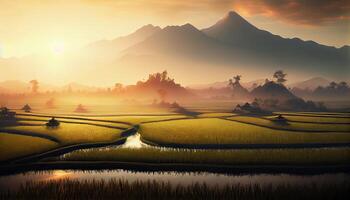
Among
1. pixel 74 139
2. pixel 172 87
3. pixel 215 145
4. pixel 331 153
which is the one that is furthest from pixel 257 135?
pixel 172 87

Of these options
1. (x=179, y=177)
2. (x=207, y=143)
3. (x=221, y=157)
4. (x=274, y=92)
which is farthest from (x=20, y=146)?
(x=274, y=92)

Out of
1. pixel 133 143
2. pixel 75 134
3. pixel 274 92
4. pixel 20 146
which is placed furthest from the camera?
pixel 274 92

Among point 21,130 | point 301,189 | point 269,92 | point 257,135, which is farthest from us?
point 269,92

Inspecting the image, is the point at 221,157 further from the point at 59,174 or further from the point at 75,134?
the point at 75,134

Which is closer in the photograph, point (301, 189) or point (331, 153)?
point (301, 189)

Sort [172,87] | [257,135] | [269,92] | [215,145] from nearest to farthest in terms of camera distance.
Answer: [215,145]
[257,135]
[269,92]
[172,87]

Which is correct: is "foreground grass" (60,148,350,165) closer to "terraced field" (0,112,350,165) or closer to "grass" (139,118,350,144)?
"terraced field" (0,112,350,165)

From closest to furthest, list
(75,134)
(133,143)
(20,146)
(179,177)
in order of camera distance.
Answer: (179,177) → (20,146) → (133,143) → (75,134)

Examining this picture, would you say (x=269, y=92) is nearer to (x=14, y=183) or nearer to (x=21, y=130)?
(x=21, y=130)
